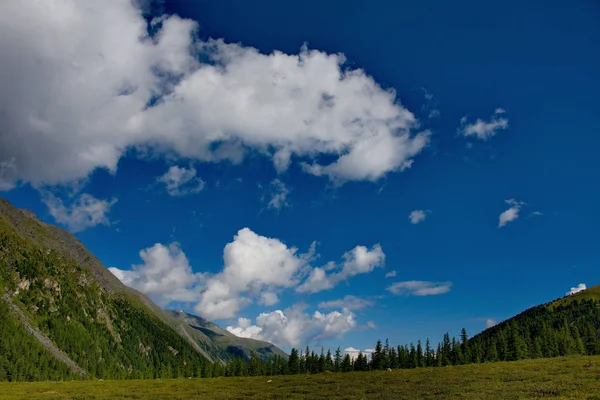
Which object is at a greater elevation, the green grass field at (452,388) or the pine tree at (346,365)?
the green grass field at (452,388)

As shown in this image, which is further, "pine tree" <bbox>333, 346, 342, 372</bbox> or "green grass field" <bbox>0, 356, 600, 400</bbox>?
"pine tree" <bbox>333, 346, 342, 372</bbox>

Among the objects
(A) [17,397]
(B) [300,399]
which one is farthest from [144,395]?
(B) [300,399]

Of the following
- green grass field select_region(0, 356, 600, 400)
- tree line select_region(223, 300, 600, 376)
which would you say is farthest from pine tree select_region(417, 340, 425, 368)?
green grass field select_region(0, 356, 600, 400)

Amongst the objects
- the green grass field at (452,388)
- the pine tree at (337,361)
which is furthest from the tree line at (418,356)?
the green grass field at (452,388)

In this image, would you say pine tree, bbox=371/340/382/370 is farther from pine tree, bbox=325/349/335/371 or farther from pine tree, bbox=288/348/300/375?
pine tree, bbox=288/348/300/375

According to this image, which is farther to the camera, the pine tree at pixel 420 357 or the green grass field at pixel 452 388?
the pine tree at pixel 420 357

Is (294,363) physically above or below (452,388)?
below

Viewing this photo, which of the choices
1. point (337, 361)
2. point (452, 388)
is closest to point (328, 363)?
point (337, 361)

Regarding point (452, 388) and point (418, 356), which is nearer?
point (452, 388)

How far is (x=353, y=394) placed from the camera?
1592 inches

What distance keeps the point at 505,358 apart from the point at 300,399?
456 ft

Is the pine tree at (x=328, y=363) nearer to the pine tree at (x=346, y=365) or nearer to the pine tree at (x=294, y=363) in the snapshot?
the pine tree at (x=346, y=365)

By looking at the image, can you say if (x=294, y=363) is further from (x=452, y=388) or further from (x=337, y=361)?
(x=452, y=388)

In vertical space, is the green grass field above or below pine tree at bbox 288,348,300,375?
above
